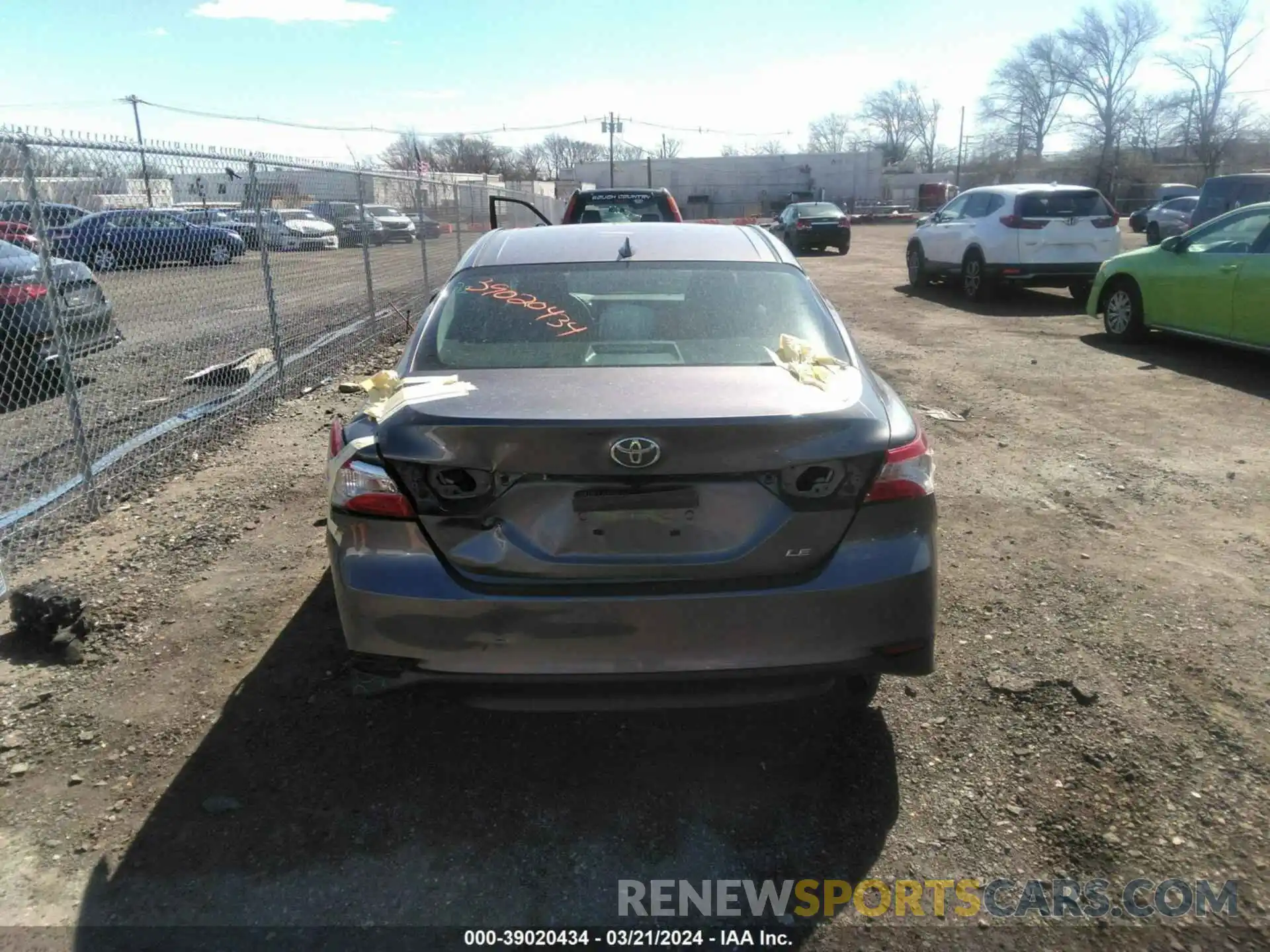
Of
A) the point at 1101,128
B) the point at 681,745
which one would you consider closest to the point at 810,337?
the point at 681,745

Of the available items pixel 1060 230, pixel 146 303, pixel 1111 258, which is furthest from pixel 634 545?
pixel 1060 230

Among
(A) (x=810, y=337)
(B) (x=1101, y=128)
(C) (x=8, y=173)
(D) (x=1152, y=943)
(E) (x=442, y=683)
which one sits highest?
(B) (x=1101, y=128)

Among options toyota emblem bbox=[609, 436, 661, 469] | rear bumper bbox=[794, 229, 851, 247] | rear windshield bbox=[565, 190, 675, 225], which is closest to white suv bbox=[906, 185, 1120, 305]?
rear windshield bbox=[565, 190, 675, 225]

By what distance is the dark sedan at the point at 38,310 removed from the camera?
5.22m

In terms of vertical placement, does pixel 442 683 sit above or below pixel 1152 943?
above

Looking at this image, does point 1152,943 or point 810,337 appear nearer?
point 1152,943

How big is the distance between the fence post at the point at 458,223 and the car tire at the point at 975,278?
26.1 ft

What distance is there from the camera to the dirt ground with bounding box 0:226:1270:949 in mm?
2357

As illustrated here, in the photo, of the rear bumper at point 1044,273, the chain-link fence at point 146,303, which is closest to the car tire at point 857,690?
the chain-link fence at point 146,303

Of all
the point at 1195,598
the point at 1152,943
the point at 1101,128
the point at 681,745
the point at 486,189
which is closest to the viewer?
the point at 1152,943

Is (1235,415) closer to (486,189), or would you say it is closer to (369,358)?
(369,358)

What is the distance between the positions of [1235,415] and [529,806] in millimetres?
6507

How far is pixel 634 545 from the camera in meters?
2.42

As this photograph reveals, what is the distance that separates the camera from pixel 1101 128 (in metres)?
77.9
